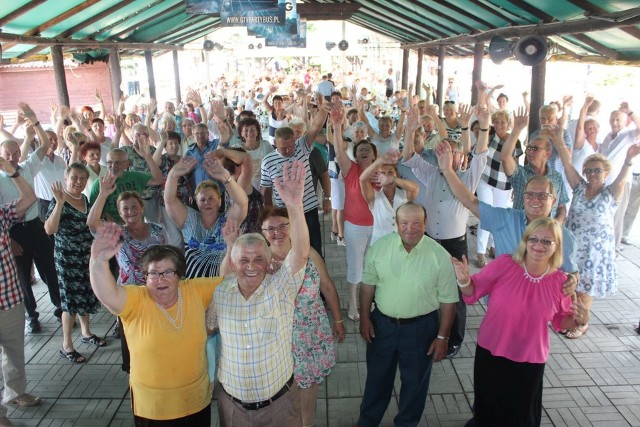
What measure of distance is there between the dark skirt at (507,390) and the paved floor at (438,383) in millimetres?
636

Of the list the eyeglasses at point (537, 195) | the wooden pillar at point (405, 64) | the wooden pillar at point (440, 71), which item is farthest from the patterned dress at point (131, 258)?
the wooden pillar at point (405, 64)

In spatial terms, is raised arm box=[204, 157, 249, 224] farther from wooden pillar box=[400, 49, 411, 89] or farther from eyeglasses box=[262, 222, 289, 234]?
wooden pillar box=[400, 49, 411, 89]

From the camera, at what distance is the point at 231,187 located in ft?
10.0

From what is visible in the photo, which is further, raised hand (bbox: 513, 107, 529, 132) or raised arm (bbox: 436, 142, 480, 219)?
raised hand (bbox: 513, 107, 529, 132)

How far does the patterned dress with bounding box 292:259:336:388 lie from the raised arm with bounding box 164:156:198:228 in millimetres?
1139

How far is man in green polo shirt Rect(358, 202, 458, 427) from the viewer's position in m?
2.73

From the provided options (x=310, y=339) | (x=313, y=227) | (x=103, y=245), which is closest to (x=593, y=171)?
(x=313, y=227)

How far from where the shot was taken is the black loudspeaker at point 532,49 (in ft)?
19.5

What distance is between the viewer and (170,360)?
223cm

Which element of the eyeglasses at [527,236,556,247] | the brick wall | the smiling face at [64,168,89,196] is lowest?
the eyeglasses at [527,236,556,247]

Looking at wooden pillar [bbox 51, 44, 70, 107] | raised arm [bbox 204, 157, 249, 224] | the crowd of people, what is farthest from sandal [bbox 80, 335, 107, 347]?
wooden pillar [bbox 51, 44, 70, 107]

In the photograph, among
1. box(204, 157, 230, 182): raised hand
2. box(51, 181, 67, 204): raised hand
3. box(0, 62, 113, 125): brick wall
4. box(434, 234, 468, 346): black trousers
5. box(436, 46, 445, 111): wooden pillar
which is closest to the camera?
box(204, 157, 230, 182): raised hand

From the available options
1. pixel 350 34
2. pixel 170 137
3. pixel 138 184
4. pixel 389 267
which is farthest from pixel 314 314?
pixel 350 34

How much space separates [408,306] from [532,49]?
182 inches
